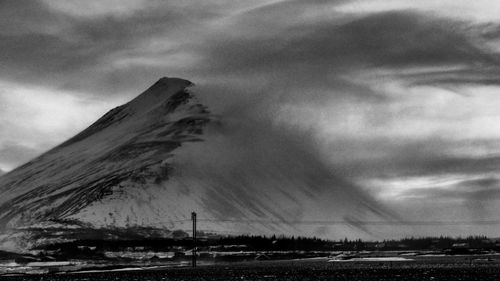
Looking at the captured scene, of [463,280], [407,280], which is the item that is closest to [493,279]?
[463,280]

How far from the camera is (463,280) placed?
188 metres

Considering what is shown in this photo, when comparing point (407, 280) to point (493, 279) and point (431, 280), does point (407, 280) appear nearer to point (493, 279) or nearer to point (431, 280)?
point (431, 280)

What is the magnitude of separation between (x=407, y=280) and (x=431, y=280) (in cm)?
608

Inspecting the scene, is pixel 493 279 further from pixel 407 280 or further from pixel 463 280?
pixel 407 280

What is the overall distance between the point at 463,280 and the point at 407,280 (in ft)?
44.8

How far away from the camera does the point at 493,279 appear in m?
188

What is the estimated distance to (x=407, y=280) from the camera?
19788 centimetres

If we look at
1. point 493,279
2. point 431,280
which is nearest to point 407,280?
point 431,280

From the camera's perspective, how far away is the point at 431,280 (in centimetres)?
19362

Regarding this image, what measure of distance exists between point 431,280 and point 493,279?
41.8ft
